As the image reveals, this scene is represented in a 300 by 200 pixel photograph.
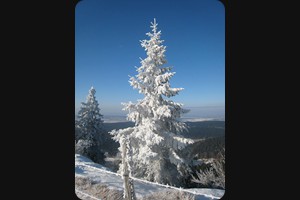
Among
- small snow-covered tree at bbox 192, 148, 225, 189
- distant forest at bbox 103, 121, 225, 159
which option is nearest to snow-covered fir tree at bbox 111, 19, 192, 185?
distant forest at bbox 103, 121, 225, 159

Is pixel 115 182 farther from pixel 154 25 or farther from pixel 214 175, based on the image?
pixel 154 25

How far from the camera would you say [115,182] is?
9695 millimetres

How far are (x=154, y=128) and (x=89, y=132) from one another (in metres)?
1.68

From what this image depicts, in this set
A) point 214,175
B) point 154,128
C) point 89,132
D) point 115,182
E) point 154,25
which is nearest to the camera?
point 154,25

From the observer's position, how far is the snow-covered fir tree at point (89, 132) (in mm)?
9945

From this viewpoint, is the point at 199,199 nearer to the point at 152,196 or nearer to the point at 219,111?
the point at 152,196

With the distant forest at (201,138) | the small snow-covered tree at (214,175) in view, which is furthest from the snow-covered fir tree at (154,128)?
the small snow-covered tree at (214,175)

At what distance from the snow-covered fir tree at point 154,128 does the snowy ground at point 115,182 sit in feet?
0.59

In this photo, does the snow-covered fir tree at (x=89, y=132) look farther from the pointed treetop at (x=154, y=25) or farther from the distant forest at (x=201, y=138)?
the pointed treetop at (x=154, y=25)

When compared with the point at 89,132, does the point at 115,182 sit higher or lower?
lower

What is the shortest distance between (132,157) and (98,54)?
2.41m

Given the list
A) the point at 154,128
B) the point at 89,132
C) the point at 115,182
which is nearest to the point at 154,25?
the point at 154,128

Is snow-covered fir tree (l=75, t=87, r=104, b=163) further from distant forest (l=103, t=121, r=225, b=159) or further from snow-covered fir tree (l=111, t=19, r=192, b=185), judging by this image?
snow-covered fir tree (l=111, t=19, r=192, b=185)

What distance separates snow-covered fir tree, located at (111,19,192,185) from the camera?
31.8 ft
